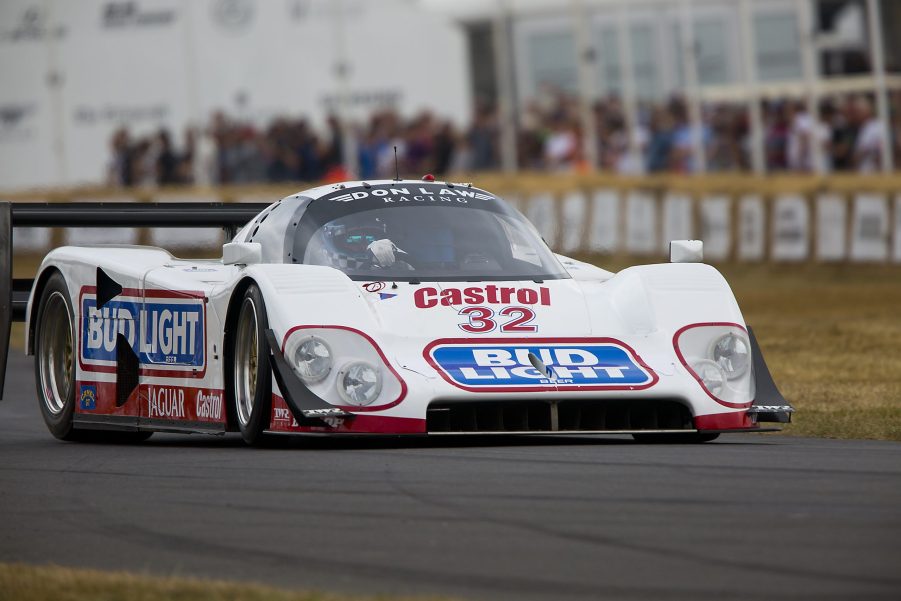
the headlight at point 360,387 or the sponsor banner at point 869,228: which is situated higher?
the headlight at point 360,387

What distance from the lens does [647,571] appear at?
203 inches

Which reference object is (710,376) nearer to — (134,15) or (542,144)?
(542,144)

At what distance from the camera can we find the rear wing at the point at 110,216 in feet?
36.8

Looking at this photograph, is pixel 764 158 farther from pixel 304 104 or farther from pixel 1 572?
pixel 1 572

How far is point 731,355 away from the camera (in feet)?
28.8

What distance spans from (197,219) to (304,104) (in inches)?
838

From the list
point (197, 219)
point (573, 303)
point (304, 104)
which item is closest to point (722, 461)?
point (573, 303)

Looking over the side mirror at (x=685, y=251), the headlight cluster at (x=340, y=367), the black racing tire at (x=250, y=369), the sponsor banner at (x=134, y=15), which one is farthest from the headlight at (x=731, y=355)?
the sponsor banner at (x=134, y=15)

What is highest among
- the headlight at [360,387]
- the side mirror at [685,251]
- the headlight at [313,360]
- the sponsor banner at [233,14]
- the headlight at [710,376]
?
the sponsor banner at [233,14]

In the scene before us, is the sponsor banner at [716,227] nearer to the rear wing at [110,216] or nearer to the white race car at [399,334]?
the rear wing at [110,216]

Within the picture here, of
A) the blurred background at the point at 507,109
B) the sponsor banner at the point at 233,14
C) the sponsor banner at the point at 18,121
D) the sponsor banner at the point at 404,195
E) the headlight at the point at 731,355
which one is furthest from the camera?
the sponsor banner at the point at 18,121

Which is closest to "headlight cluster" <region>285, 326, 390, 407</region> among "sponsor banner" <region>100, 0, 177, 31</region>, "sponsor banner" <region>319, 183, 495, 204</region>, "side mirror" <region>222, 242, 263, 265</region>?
"side mirror" <region>222, 242, 263, 265</region>

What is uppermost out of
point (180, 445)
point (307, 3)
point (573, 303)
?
point (307, 3)

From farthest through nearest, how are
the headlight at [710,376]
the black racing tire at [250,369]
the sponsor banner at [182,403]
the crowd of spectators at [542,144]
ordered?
the crowd of spectators at [542,144], the sponsor banner at [182,403], the headlight at [710,376], the black racing tire at [250,369]
